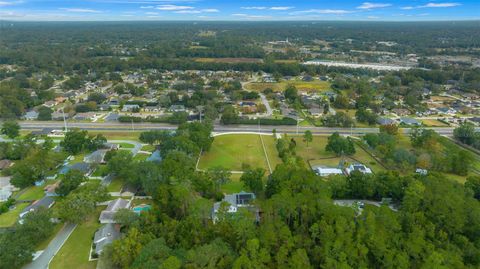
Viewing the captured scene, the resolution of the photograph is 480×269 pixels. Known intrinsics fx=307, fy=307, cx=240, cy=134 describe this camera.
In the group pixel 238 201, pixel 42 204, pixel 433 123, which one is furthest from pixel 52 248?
pixel 433 123

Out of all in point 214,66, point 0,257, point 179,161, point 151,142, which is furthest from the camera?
point 214,66

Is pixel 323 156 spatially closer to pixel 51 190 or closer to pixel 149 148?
pixel 149 148

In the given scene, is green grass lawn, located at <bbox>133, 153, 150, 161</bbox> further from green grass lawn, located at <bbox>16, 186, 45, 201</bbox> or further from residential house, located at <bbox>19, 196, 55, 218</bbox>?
residential house, located at <bbox>19, 196, 55, 218</bbox>

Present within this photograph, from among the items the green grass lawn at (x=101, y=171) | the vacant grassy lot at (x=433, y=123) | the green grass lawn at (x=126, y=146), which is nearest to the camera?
the green grass lawn at (x=101, y=171)

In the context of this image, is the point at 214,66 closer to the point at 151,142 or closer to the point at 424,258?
the point at 151,142

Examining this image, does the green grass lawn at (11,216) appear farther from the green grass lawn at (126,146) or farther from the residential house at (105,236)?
the green grass lawn at (126,146)

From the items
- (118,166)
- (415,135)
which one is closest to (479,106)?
(415,135)

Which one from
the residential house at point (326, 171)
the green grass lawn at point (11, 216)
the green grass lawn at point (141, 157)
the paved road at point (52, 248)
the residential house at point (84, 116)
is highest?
the residential house at point (84, 116)

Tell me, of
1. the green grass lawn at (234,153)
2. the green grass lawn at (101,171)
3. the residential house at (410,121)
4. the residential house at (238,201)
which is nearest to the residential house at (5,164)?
the green grass lawn at (101,171)

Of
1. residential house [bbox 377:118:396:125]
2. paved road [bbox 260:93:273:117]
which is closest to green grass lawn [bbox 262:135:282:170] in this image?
paved road [bbox 260:93:273:117]
